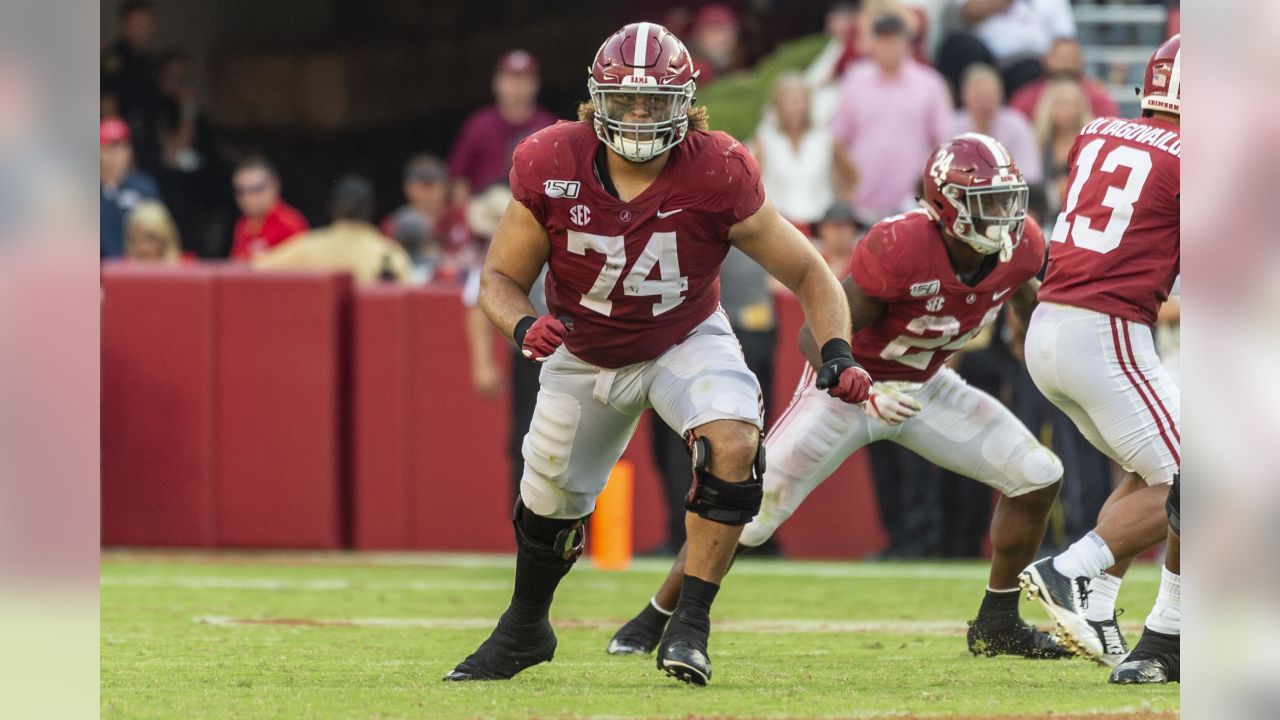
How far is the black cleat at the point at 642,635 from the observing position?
21.2 ft

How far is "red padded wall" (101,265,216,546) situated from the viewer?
11.2 m

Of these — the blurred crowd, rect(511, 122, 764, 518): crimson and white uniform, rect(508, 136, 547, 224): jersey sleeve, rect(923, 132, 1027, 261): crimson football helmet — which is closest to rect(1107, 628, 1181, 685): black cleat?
rect(511, 122, 764, 518): crimson and white uniform

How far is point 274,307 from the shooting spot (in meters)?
11.3

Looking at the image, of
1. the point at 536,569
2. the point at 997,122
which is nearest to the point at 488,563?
the point at 997,122

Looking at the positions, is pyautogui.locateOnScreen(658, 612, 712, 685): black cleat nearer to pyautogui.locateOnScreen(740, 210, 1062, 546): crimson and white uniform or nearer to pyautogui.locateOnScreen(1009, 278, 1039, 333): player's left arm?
pyautogui.locateOnScreen(740, 210, 1062, 546): crimson and white uniform

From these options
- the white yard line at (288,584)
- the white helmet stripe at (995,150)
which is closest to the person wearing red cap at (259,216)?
the white yard line at (288,584)

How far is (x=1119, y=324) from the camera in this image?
5.88 metres

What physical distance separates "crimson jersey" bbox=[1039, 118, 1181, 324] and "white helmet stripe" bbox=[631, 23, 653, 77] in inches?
61.3

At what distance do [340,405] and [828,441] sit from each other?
5488 mm

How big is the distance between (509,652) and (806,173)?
6.83 meters

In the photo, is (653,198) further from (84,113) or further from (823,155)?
(823,155)

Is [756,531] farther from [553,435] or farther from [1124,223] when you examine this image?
[1124,223]

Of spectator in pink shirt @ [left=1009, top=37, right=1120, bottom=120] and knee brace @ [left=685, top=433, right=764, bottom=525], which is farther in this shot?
spectator in pink shirt @ [left=1009, top=37, right=1120, bottom=120]

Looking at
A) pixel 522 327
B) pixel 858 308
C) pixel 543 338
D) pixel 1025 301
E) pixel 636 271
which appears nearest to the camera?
pixel 543 338
